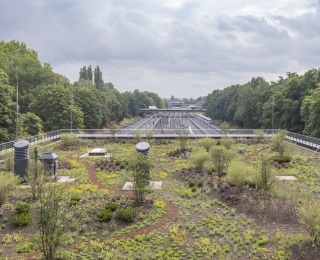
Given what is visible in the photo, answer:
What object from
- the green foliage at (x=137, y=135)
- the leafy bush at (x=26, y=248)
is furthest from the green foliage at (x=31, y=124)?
the leafy bush at (x=26, y=248)

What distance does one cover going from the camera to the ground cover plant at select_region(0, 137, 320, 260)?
10.5m

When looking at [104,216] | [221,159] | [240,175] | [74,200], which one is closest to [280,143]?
[221,159]

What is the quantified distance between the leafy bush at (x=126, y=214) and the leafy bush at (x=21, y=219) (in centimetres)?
338

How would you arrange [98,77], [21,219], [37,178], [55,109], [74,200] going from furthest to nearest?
1. [98,77]
2. [55,109]
3. [74,200]
4. [37,178]
5. [21,219]

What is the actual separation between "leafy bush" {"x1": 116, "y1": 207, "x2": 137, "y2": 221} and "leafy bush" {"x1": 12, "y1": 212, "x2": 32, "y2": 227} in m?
3.38

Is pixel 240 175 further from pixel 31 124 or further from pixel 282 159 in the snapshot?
pixel 31 124

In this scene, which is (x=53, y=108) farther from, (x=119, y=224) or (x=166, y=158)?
(x=119, y=224)

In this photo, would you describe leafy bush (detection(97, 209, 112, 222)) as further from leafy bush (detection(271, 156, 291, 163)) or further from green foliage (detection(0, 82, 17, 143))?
green foliage (detection(0, 82, 17, 143))

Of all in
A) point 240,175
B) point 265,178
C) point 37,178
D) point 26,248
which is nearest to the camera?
point 26,248

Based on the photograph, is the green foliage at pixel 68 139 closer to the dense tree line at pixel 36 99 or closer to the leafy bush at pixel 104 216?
the dense tree line at pixel 36 99

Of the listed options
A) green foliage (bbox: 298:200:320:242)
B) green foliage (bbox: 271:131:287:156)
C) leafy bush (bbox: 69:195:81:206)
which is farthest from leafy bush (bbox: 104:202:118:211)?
green foliage (bbox: 271:131:287:156)

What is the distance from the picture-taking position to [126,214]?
13.5 m

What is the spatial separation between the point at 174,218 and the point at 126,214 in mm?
1937

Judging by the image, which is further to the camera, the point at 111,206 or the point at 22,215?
the point at 111,206
